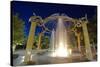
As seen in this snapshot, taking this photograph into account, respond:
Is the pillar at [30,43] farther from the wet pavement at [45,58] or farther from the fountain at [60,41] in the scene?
the fountain at [60,41]

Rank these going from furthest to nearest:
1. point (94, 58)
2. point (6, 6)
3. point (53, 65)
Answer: point (94, 58), point (53, 65), point (6, 6)

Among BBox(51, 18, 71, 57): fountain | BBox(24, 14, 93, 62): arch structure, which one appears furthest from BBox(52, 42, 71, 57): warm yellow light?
BBox(24, 14, 93, 62): arch structure

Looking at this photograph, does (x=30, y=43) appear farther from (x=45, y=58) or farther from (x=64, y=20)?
(x=64, y=20)

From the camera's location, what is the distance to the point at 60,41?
2354 mm

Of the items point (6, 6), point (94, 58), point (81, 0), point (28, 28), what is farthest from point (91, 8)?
point (6, 6)

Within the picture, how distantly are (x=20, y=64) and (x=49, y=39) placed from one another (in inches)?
15.7

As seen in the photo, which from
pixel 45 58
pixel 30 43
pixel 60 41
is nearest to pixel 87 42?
pixel 60 41

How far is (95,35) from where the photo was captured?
249 cm

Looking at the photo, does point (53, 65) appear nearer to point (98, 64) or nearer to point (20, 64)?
point (20, 64)

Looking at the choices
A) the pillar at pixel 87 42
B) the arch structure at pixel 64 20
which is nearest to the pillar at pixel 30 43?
the arch structure at pixel 64 20

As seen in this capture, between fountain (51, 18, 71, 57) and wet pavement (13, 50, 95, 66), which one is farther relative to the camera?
fountain (51, 18, 71, 57)

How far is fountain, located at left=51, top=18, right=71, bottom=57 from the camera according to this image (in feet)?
7.64

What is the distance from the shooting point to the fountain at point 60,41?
2328 millimetres

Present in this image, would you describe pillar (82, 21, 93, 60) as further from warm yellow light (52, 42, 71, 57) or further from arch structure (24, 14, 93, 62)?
warm yellow light (52, 42, 71, 57)
